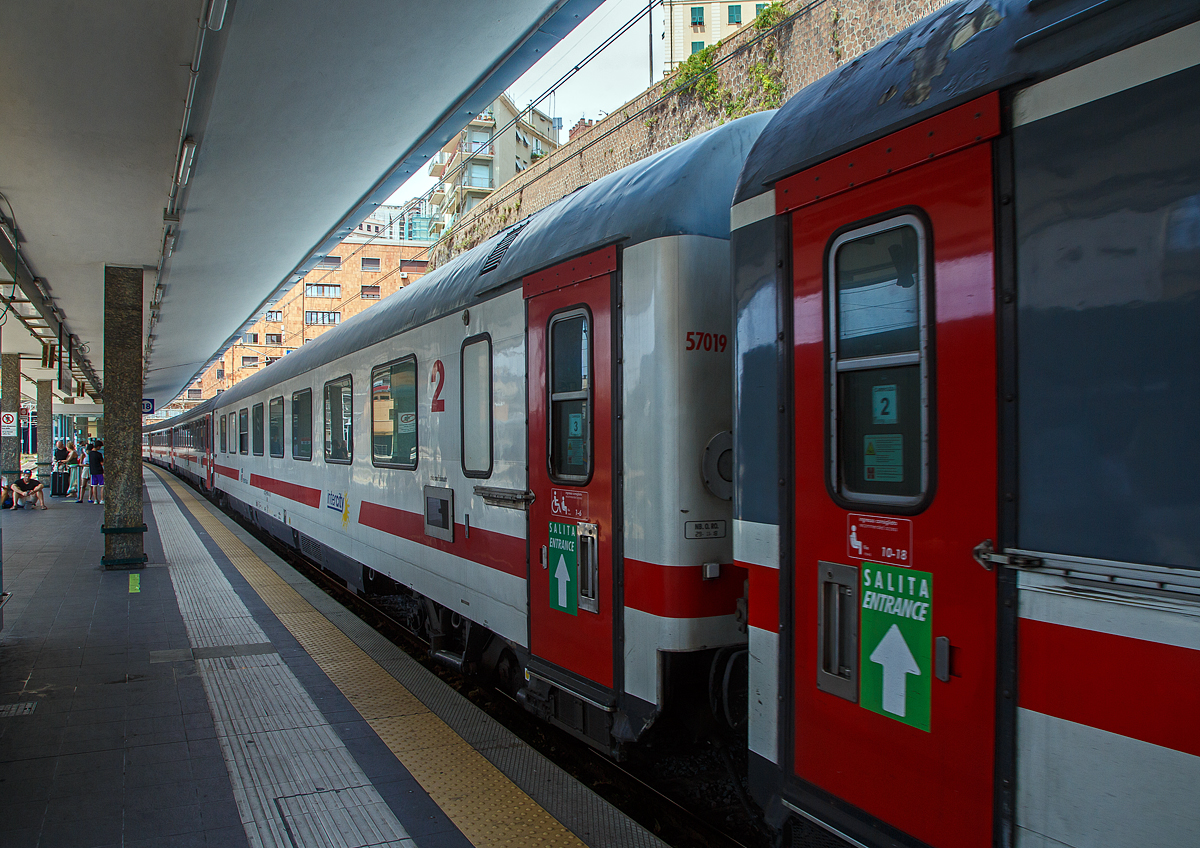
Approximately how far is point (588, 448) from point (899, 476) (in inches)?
71.9

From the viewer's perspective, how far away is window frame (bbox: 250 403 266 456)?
44.5ft

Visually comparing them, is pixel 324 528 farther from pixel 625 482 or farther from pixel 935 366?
pixel 935 366

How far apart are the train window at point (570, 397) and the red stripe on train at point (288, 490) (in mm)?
6328

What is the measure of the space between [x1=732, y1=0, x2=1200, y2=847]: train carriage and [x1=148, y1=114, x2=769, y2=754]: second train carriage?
520 mm

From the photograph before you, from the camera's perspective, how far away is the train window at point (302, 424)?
1016 cm

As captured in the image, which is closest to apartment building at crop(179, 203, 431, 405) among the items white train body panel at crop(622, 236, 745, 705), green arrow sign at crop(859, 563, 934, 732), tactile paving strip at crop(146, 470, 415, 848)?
tactile paving strip at crop(146, 470, 415, 848)

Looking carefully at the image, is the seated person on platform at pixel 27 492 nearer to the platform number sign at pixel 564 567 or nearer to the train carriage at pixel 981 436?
the platform number sign at pixel 564 567

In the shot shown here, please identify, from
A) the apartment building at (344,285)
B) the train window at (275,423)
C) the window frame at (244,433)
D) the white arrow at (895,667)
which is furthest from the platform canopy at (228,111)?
the apartment building at (344,285)

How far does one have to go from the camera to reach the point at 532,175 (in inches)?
922

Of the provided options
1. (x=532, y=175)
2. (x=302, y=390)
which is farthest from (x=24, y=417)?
(x=302, y=390)

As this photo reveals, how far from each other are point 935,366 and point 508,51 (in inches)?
174

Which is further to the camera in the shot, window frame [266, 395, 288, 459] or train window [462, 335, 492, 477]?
window frame [266, 395, 288, 459]

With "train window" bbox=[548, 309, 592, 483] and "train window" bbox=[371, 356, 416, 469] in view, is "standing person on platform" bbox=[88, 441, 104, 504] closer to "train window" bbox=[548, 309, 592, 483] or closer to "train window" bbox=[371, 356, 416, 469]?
"train window" bbox=[371, 356, 416, 469]

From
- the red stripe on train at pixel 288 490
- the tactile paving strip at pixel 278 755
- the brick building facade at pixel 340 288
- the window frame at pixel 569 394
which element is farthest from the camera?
the brick building facade at pixel 340 288
